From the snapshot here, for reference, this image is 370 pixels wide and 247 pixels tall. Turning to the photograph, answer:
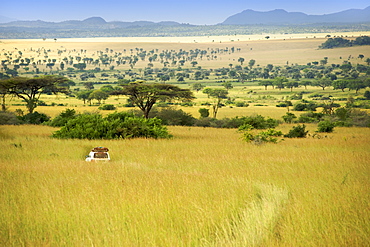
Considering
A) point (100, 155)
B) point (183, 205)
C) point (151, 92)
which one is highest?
point (183, 205)

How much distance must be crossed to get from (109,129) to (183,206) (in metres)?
15.8

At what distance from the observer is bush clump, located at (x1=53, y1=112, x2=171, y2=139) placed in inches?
899

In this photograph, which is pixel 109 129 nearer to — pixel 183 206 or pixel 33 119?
pixel 183 206

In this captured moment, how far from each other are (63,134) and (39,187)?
13.7 meters

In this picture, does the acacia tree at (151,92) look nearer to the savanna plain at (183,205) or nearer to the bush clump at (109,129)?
the bush clump at (109,129)

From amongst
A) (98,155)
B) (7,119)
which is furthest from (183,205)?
(7,119)

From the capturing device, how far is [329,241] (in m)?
6.18

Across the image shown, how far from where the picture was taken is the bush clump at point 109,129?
74.9 ft

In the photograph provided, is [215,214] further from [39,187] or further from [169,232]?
[39,187]

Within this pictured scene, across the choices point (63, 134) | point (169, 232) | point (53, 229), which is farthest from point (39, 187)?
point (63, 134)

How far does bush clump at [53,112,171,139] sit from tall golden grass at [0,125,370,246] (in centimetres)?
977

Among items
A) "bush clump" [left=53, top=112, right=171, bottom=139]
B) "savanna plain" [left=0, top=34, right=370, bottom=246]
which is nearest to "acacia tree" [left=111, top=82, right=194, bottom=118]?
"bush clump" [left=53, top=112, right=171, bottom=139]

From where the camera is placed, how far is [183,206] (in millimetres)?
7879

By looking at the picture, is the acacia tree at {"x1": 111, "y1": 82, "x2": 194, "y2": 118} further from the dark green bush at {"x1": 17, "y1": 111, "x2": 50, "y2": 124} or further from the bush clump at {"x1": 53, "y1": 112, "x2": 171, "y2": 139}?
the bush clump at {"x1": 53, "y1": 112, "x2": 171, "y2": 139}
